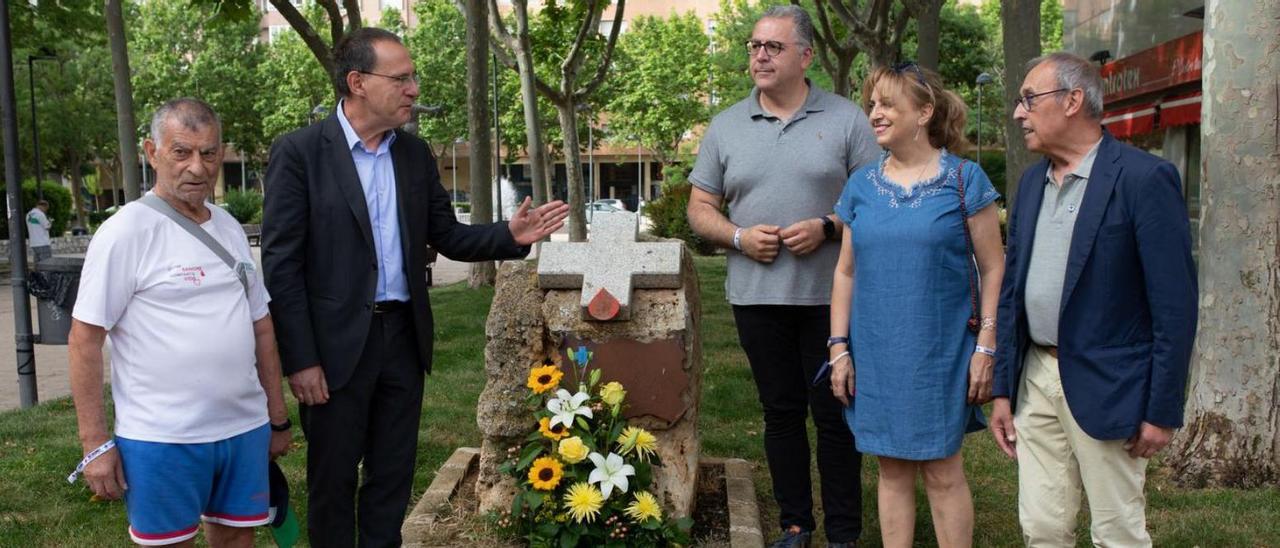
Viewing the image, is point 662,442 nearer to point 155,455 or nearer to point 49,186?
point 155,455

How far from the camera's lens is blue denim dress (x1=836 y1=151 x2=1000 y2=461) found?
3604 millimetres

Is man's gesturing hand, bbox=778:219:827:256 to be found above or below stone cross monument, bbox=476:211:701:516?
above

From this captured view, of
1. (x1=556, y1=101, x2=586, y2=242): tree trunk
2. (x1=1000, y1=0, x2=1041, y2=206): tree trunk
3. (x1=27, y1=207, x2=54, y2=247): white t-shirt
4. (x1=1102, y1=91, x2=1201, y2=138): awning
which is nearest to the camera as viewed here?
(x1=1000, y1=0, x2=1041, y2=206): tree trunk

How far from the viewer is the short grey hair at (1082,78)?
316 cm

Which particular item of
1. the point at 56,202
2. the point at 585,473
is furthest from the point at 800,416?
the point at 56,202

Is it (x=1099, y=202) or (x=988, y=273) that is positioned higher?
(x=1099, y=202)

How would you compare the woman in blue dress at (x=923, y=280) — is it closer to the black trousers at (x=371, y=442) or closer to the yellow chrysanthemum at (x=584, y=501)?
the yellow chrysanthemum at (x=584, y=501)

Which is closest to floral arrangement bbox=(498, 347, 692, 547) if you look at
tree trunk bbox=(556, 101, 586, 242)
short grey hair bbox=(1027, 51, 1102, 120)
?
short grey hair bbox=(1027, 51, 1102, 120)

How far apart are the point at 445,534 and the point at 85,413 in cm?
190

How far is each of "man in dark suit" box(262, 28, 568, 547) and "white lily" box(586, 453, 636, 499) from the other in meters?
0.67

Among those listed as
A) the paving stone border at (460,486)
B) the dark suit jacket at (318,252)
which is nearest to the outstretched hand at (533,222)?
the dark suit jacket at (318,252)

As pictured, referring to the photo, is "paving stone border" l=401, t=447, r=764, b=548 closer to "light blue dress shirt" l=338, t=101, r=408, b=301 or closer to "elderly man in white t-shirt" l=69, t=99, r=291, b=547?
"light blue dress shirt" l=338, t=101, r=408, b=301

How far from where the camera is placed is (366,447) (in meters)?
3.95

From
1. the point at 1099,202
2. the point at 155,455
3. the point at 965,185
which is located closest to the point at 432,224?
the point at 155,455
